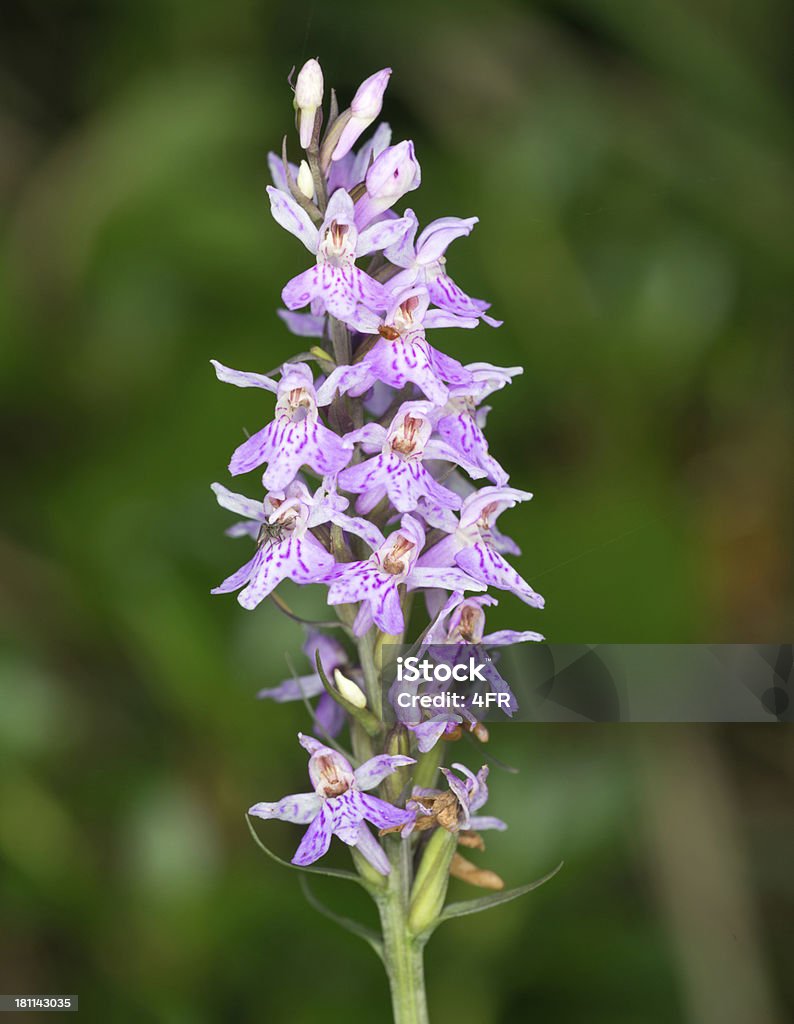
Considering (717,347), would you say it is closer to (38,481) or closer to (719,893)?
(719,893)

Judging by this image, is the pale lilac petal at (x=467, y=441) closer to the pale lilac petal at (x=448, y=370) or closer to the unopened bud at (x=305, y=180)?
the pale lilac petal at (x=448, y=370)

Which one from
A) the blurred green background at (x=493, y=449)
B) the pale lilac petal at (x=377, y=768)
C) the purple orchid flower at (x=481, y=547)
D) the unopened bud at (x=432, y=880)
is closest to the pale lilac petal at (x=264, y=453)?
the purple orchid flower at (x=481, y=547)

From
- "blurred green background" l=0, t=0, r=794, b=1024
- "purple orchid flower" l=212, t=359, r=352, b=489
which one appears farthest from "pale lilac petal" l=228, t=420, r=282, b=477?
"blurred green background" l=0, t=0, r=794, b=1024

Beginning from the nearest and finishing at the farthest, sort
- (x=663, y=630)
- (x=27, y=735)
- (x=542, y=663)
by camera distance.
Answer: (x=542, y=663) → (x=27, y=735) → (x=663, y=630)

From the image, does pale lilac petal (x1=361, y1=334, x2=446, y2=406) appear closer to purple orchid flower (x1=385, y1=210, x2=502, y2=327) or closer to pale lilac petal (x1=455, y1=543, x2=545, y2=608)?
purple orchid flower (x1=385, y1=210, x2=502, y2=327)

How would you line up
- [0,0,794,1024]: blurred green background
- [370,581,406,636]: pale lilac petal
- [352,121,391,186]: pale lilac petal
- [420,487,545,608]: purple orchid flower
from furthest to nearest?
[0,0,794,1024]: blurred green background
[352,121,391,186]: pale lilac petal
[420,487,545,608]: purple orchid flower
[370,581,406,636]: pale lilac petal

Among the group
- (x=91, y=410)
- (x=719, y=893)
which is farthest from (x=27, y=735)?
(x=719, y=893)
